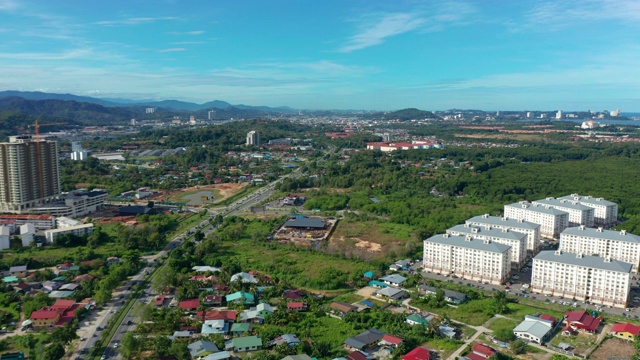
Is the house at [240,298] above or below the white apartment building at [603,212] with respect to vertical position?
below

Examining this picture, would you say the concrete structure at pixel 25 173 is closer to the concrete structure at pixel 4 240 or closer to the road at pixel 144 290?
the concrete structure at pixel 4 240

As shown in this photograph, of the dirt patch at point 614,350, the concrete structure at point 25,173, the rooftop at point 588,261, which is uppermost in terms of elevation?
the concrete structure at point 25,173

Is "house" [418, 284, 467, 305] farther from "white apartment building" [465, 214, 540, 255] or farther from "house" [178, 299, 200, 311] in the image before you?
"house" [178, 299, 200, 311]

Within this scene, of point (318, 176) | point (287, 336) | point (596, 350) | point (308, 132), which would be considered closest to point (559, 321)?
point (596, 350)

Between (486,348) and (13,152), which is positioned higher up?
(13,152)

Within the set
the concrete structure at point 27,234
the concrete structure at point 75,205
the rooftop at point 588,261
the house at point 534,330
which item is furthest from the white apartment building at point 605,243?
the concrete structure at point 75,205

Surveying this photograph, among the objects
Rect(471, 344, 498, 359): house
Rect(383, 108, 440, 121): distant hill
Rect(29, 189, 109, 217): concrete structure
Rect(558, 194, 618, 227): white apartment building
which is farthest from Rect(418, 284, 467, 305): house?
Rect(383, 108, 440, 121): distant hill

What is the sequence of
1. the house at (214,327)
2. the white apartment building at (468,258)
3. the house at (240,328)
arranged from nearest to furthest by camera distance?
the house at (214,327)
the house at (240,328)
the white apartment building at (468,258)

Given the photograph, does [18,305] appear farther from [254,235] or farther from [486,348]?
[486,348]
